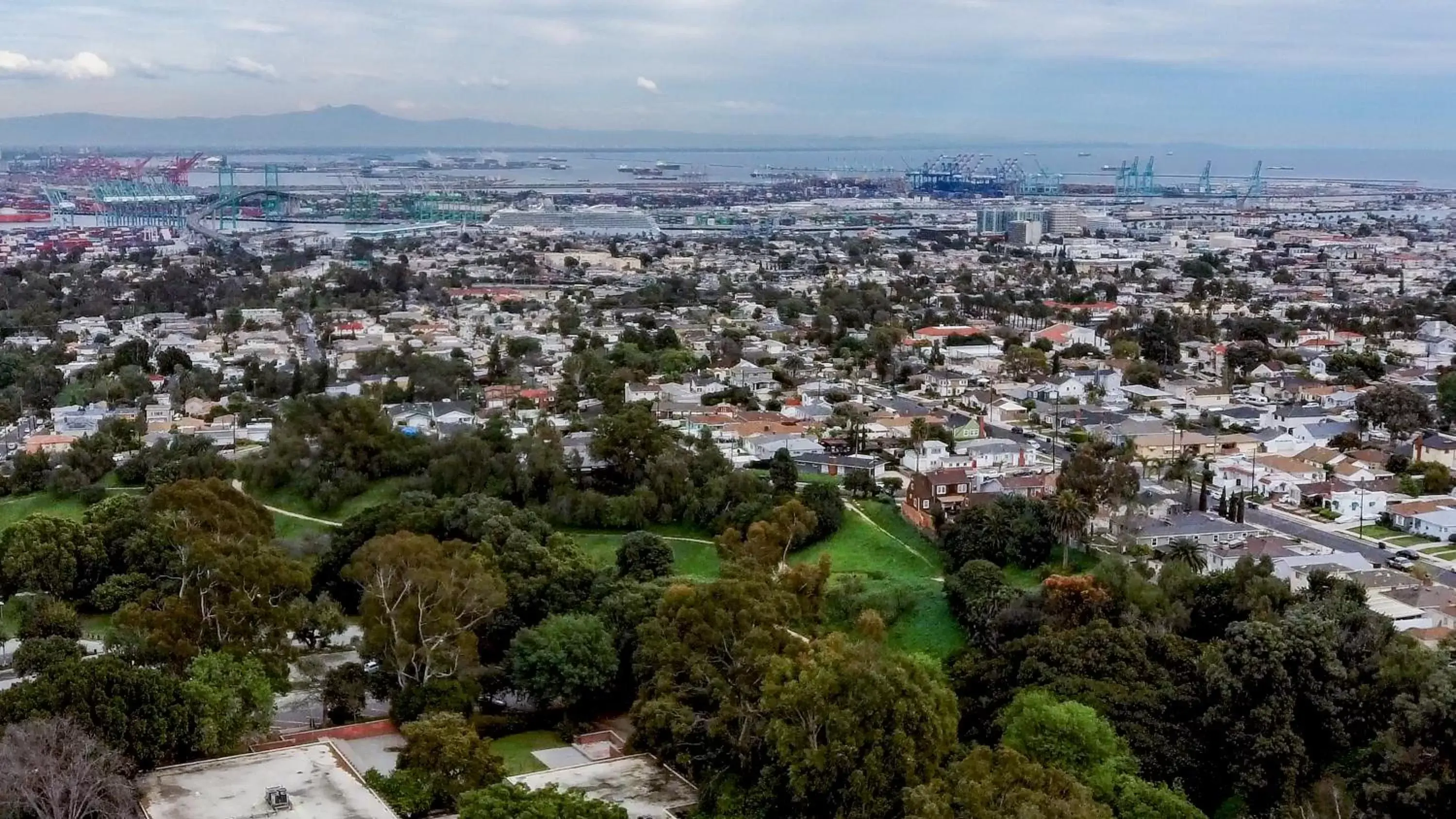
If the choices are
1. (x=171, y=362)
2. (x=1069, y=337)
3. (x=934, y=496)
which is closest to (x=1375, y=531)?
(x=934, y=496)

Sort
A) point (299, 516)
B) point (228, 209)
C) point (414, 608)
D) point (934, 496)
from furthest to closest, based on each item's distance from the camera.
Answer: point (228, 209)
point (299, 516)
point (934, 496)
point (414, 608)

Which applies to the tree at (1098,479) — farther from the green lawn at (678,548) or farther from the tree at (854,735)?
the tree at (854,735)

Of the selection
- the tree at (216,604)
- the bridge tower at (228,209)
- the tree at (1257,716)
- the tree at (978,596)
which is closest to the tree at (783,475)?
the tree at (978,596)

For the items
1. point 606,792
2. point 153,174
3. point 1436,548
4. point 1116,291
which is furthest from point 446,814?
point 153,174

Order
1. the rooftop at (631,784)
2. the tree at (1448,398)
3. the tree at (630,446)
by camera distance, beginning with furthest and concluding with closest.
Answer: the tree at (1448,398), the tree at (630,446), the rooftop at (631,784)

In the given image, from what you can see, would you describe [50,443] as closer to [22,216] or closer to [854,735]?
[854,735]

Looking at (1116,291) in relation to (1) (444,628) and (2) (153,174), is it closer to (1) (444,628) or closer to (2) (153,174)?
(1) (444,628)

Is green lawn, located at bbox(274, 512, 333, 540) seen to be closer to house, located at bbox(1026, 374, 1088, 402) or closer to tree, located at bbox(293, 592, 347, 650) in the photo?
tree, located at bbox(293, 592, 347, 650)
